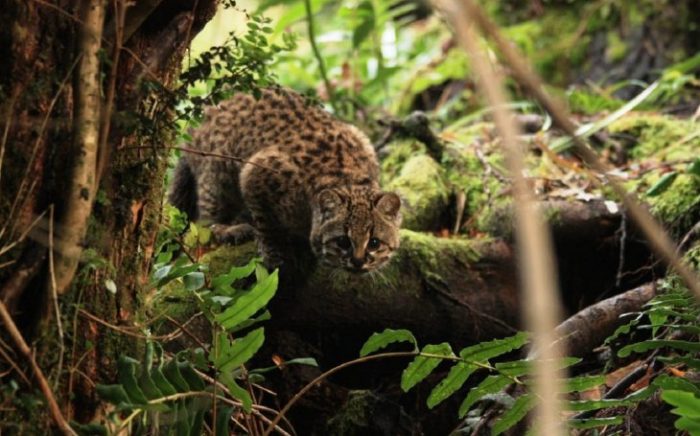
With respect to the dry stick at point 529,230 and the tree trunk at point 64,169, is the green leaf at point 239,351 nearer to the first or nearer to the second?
the tree trunk at point 64,169

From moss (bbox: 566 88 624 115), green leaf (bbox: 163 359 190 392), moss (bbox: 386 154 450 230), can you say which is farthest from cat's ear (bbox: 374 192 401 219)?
moss (bbox: 566 88 624 115)

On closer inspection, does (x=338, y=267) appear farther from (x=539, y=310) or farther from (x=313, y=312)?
(x=539, y=310)

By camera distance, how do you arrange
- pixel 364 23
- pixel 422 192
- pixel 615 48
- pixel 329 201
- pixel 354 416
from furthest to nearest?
1. pixel 615 48
2. pixel 364 23
3. pixel 422 192
4. pixel 329 201
5. pixel 354 416

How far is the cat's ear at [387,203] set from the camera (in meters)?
5.23

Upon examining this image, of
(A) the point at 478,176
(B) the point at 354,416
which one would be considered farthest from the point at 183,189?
(B) the point at 354,416

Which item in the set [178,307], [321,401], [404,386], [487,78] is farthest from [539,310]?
[321,401]

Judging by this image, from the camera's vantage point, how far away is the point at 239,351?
2.81m

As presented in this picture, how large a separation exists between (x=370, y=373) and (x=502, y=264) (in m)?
1.04

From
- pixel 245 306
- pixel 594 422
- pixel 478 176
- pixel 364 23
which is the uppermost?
pixel 364 23

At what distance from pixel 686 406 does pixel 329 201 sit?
291cm

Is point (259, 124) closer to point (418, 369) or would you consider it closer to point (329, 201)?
point (329, 201)

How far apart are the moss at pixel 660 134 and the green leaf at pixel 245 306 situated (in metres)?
4.20

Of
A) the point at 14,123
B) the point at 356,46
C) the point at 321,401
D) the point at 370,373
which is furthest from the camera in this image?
the point at 356,46

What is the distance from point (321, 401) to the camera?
16.0 feet
